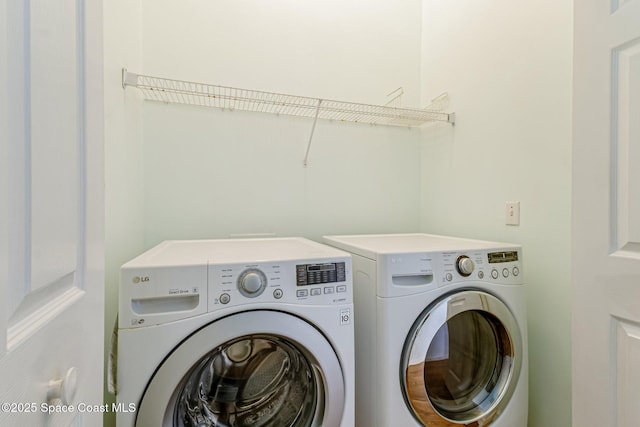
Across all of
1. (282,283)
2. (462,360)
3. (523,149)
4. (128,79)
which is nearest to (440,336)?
(462,360)

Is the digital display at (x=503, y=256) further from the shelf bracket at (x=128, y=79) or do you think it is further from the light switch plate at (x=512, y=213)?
the shelf bracket at (x=128, y=79)

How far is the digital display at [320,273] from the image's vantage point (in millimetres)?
916

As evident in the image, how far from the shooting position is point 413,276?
105 centimetres

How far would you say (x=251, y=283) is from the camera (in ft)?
2.78

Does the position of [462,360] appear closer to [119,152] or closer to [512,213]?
[512,213]

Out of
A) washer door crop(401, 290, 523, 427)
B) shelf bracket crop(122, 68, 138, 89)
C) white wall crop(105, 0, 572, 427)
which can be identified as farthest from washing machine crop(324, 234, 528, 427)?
shelf bracket crop(122, 68, 138, 89)

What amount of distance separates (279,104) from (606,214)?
53.0 inches

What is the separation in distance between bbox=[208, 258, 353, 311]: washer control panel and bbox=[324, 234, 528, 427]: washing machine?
16cm

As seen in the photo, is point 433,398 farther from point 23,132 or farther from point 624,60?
point 23,132

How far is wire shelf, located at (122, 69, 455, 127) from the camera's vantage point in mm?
1425

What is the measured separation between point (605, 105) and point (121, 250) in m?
1.64

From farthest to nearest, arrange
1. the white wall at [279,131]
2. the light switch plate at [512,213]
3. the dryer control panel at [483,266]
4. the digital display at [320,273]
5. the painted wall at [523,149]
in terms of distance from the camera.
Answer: the white wall at [279,131], the light switch plate at [512,213], the painted wall at [523,149], the dryer control panel at [483,266], the digital display at [320,273]

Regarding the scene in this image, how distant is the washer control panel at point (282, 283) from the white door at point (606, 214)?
72cm

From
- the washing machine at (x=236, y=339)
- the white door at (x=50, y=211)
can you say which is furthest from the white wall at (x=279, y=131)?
the white door at (x=50, y=211)
